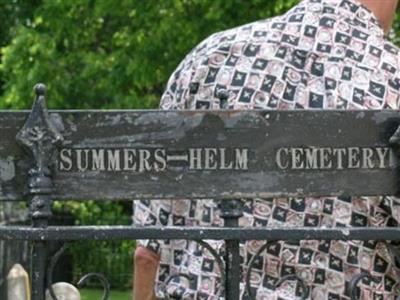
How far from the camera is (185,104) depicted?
3.64 meters

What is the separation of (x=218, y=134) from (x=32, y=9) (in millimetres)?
16917

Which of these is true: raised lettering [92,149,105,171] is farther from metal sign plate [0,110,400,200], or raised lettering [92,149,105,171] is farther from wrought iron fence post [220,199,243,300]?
wrought iron fence post [220,199,243,300]

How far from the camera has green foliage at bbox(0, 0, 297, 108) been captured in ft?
50.4

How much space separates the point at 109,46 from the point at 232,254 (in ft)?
48.3

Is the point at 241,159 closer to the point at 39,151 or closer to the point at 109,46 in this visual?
the point at 39,151

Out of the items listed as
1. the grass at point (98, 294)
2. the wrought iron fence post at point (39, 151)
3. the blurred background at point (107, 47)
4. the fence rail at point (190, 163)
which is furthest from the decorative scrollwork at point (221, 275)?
the grass at point (98, 294)

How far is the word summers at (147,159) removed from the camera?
3004 millimetres

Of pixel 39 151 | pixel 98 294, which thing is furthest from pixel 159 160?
pixel 98 294

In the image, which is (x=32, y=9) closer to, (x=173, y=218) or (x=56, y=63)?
(x=56, y=63)

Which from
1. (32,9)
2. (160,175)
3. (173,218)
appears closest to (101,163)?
(160,175)

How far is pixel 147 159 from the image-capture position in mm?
3012

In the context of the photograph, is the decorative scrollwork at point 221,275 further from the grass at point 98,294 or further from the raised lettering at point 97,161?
the grass at point 98,294

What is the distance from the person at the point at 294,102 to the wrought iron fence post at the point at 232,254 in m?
0.31

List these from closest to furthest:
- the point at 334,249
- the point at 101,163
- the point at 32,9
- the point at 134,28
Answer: the point at 101,163
the point at 334,249
the point at 134,28
the point at 32,9
